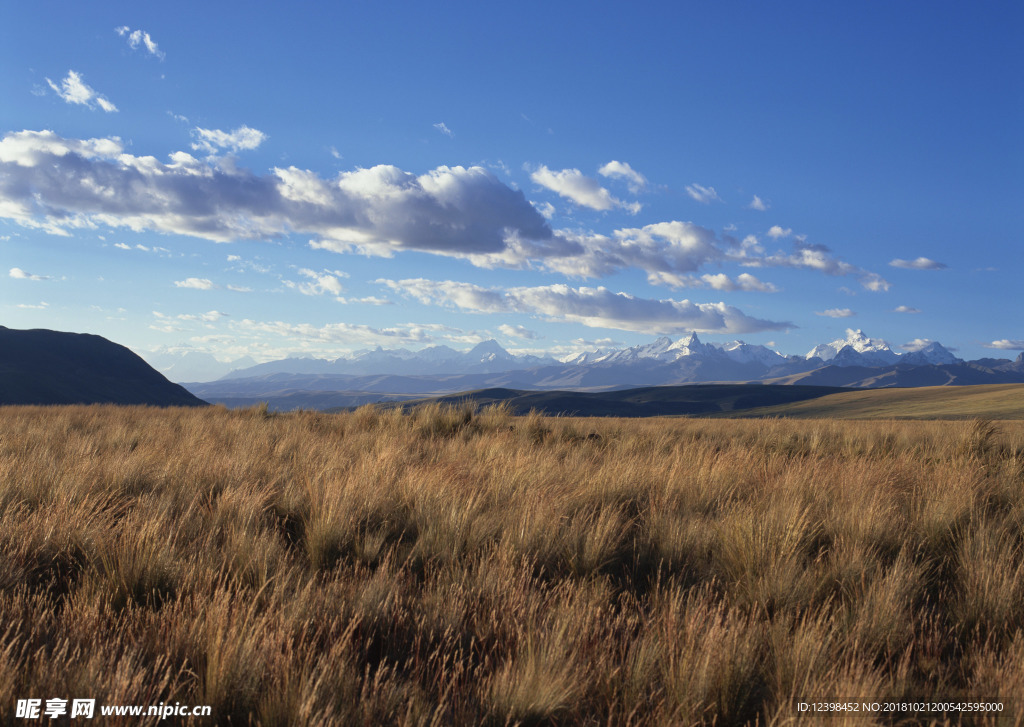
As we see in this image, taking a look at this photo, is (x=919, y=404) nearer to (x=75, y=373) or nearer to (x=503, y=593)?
(x=503, y=593)

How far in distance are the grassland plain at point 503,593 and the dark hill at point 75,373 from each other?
137 m

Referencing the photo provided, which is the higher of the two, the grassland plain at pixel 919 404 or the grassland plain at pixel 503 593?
the grassland plain at pixel 503 593

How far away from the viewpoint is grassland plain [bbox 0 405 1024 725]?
2.46 m

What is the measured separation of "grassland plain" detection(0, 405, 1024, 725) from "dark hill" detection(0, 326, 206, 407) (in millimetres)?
136652

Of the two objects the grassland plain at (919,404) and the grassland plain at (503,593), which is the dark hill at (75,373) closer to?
the grassland plain at (503,593)

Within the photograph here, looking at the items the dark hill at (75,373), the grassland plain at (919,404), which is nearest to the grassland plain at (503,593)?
the grassland plain at (919,404)

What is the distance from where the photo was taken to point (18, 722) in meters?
2.18

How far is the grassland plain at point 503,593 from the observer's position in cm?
246

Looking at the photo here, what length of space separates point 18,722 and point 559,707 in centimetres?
230

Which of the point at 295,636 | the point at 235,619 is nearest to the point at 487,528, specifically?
the point at 295,636

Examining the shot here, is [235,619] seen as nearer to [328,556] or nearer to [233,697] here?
[233,697]

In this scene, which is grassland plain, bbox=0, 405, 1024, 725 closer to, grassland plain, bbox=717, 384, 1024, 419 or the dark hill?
grassland plain, bbox=717, 384, 1024, 419

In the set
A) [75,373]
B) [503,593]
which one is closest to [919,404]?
[503,593]

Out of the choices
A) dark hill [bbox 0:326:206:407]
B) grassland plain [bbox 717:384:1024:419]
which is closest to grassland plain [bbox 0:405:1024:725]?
grassland plain [bbox 717:384:1024:419]
